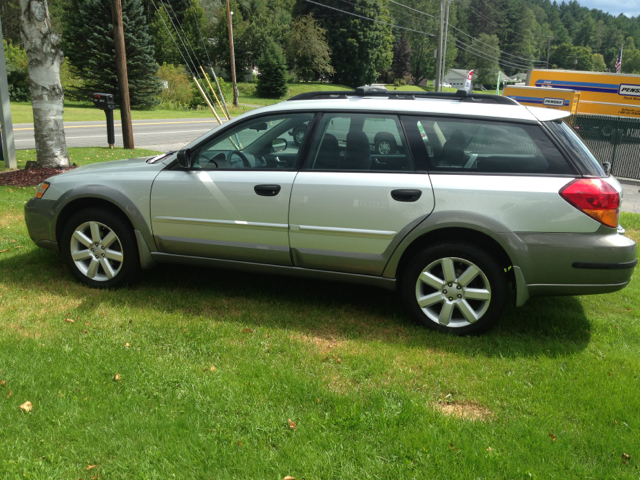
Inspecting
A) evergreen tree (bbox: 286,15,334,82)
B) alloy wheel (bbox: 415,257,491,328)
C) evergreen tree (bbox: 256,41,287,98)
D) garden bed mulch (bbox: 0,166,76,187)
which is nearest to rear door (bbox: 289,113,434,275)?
alloy wheel (bbox: 415,257,491,328)

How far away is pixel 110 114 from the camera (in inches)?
564

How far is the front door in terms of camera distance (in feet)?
14.2

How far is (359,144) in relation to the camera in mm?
4246

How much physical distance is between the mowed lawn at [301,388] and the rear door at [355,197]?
0.58 m

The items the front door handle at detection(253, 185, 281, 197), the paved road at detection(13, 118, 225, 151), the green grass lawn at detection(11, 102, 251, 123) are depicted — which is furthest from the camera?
the green grass lawn at detection(11, 102, 251, 123)

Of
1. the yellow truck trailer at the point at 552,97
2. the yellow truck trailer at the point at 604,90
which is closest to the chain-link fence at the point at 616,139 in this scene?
the yellow truck trailer at the point at 552,97

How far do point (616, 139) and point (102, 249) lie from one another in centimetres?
1461

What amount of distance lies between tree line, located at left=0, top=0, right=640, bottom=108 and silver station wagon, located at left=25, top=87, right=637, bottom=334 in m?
21.7

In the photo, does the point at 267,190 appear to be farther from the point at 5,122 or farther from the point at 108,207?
the point at 5,122

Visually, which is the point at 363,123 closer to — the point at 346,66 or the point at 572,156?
the point at 572,156

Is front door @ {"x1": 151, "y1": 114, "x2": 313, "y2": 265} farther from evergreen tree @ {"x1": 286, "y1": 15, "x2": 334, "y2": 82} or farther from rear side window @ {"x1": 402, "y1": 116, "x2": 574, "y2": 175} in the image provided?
evergreen tree @ {"x1": 286, "y1": 15, "x2": 334, "y2": 82}

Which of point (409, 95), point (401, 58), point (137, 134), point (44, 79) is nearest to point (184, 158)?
point (409, 95)

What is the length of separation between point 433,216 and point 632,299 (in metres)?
2.41

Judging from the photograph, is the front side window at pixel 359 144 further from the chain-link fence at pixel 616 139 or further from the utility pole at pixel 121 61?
the chain-link fence at pixel 616 139
